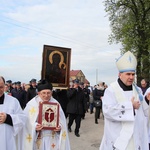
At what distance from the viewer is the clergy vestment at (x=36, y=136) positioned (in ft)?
15.0

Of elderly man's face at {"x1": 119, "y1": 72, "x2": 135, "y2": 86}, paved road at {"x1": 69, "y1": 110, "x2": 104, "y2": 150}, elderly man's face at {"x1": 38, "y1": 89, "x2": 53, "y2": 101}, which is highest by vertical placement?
elderly man's face at {"x1": 119, "y1": 72, "x2": 135, "y2": 86}

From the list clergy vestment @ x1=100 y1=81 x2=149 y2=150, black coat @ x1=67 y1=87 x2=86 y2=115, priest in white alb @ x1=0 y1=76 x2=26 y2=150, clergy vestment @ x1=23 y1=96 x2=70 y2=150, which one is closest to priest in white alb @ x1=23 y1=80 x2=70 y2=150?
clergy vestment @ x1=23 y1=96 x2=70 y2=150

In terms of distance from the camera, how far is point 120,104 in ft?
13.6

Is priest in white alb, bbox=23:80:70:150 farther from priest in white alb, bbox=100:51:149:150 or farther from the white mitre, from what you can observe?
the white mitre

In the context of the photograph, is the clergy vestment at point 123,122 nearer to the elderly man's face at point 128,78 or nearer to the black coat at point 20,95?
the elderly man's face at point 128,78

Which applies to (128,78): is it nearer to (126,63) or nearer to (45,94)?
(126,63)

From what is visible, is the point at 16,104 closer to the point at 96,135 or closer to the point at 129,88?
the point at 129,88

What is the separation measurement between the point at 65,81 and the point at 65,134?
3116mm

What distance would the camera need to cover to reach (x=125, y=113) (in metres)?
4.05

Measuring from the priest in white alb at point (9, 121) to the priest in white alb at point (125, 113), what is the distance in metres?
1.31

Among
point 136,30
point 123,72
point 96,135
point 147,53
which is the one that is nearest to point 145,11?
point 136,30

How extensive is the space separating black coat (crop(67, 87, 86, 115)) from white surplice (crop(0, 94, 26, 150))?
5144 mm

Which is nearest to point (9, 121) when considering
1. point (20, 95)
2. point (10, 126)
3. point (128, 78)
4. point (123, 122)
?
point (10, 126)

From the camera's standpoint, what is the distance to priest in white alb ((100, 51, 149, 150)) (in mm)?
4059
